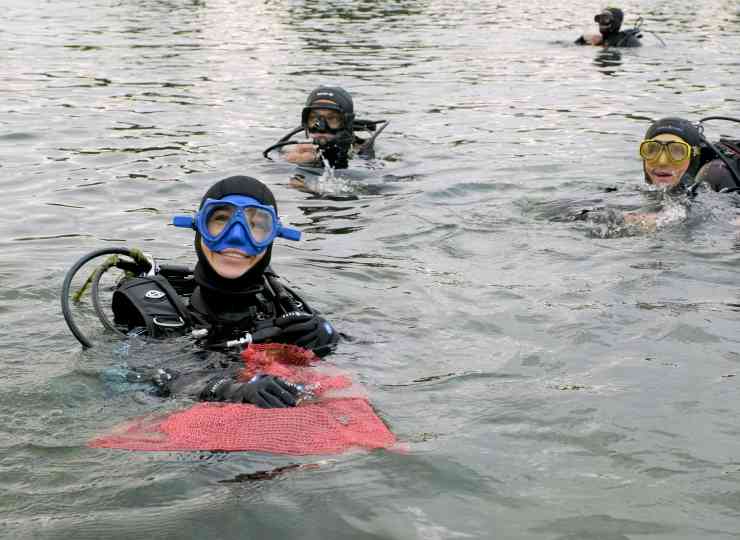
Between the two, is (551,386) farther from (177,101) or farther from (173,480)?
(177,101)

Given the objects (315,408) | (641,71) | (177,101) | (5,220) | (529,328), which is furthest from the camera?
(641,71)

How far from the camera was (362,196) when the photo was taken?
8867 millimetres

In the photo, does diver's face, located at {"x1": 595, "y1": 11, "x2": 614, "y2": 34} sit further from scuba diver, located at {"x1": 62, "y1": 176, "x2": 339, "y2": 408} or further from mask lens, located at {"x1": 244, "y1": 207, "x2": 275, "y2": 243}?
mask lens, located at {"x1": 244, "y1": 207, "x2": 275, "y2": 243}

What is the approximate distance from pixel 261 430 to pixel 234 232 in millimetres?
1046

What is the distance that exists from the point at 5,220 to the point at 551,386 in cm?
497

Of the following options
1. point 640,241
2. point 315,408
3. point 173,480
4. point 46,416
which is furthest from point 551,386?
point 640,241

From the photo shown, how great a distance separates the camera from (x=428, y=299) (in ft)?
20.2

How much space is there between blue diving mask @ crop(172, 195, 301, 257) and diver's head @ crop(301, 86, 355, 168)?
5.07 m

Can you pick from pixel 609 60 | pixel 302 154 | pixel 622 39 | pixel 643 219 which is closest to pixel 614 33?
pixel 622 39

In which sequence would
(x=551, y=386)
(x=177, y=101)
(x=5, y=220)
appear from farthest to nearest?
1. (x=177, y=101)
2. (x=5, y=220)
3. (x=551, y=386)

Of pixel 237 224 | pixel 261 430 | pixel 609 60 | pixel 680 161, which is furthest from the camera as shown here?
pixel 609 60

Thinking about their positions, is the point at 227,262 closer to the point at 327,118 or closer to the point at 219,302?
the point at 219,302

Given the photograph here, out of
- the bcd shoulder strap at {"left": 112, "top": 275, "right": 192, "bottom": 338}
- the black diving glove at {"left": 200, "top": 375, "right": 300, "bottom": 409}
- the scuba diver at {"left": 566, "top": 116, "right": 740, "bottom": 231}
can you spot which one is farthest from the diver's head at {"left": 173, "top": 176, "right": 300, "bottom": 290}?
the scuba diver at {"left": 566, "top": 116, "right": 740, "bottom": 231}

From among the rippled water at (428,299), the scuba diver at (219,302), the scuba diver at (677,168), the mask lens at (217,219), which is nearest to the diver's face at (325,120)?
the rippled water at (428,299)
